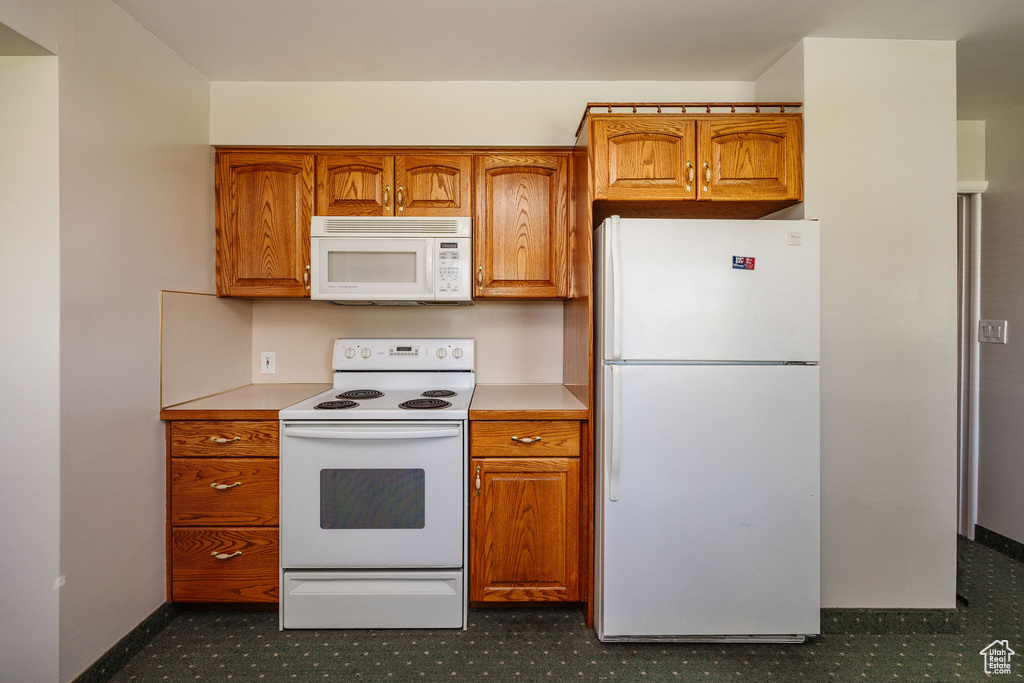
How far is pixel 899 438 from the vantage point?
6.51 ft

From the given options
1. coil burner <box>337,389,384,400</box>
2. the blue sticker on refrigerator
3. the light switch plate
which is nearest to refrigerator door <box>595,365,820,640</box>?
the blue sticker on refrigerator

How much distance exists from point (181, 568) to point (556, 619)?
1.49 meters

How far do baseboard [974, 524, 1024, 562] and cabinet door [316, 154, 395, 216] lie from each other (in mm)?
3528

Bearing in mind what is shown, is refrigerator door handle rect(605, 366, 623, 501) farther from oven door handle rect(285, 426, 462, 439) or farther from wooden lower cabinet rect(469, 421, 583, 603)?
oven door handle rect(285, 426, 462, 439)

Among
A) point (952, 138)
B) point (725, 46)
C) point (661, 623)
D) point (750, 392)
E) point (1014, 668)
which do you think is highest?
point (725, 46)

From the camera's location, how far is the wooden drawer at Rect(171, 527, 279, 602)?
2.02m

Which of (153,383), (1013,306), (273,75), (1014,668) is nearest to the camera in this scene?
(1014,668)

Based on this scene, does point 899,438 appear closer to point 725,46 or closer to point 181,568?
point 725,46

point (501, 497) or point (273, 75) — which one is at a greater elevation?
point (273, 75)

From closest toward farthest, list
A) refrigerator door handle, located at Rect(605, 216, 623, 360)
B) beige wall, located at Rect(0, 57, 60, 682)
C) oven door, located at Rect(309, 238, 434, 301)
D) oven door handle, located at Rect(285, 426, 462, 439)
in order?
1. beige wall, located at Rect(0, 57, 60, 682)
2. refrigerator door handle, located at Rect(605, 216, 623, 360)
3. oven door handle, located at Rect(285, 426, 462, 439)
4. oven door, located at Rect(309, 238, 434, 301)

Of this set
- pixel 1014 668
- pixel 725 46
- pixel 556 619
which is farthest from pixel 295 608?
pixel 725 46

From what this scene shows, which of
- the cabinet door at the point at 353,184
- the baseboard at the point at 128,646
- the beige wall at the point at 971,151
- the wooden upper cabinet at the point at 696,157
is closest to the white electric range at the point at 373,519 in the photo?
the baseboard at the point at 128,646

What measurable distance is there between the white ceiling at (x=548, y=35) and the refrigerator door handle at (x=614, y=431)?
1.31m

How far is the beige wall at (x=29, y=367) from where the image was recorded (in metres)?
1.52
